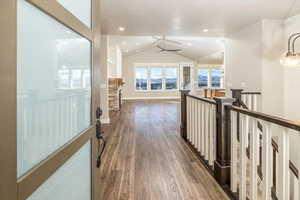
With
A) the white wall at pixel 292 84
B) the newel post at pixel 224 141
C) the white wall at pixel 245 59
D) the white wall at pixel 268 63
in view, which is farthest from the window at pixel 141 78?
the newel post at pixel 224 141

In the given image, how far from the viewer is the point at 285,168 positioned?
4.64 ft

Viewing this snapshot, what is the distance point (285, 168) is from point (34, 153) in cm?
148

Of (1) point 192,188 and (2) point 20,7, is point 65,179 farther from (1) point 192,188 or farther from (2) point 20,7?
(1) point 192,188

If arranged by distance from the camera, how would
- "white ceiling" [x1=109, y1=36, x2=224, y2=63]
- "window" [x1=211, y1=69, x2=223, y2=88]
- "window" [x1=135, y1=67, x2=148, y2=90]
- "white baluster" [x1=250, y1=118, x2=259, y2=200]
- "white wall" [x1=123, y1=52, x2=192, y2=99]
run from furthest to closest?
1. "window" [x1=211, y1=69, x2=223, y2=88]
2. "window" [x1=135, y1=67, x2=148, y2=90]
3. "white wall" [x1=123, y1=52, x2=192, y2=99]
4. "white ceiling" [x1=109, y1=36, x2=224, y2=63]
5. "white baluster" [x1=250, y1=118, x2=259, y2=200]

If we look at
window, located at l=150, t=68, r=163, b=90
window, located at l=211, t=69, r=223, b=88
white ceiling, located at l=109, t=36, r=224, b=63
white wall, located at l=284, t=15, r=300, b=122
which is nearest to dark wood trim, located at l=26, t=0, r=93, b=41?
white wall, located at l=284, t=15, r=300, b=122

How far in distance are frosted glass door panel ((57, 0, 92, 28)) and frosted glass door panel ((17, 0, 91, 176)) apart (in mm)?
105

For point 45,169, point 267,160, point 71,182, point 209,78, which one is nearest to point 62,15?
point 45,169

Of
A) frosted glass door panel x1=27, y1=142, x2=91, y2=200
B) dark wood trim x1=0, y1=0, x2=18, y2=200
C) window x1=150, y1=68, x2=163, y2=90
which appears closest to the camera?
dark wood trim x1=0, y1=0, x2=18, y2=200

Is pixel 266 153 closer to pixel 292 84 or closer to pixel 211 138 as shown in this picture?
pixel 211 138

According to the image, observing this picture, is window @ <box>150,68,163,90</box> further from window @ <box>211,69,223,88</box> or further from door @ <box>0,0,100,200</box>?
door @ <box>0,0,100,200</box>

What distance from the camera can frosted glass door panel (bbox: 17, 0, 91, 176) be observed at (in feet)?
2.19

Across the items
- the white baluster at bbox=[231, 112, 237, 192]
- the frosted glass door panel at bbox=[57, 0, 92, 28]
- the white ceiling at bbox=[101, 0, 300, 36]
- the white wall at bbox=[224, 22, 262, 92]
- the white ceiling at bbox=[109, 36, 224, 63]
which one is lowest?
the white baluster at bbox=[231, 112, 237, 192]

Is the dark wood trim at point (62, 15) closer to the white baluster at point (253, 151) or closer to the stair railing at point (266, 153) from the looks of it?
the stair railing at point (266, 153)

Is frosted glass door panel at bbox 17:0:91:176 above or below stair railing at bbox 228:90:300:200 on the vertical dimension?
above
